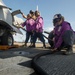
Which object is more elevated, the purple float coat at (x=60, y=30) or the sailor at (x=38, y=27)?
the sailor at (x=38, y=27)

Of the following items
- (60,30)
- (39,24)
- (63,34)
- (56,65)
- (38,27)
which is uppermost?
(39,24)

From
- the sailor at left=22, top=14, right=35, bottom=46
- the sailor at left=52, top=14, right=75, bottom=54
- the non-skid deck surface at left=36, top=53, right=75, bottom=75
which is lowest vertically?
the non-skid deck surface at left=36, top=53, right=75, bottom=75

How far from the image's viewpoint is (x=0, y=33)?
8.20 metres

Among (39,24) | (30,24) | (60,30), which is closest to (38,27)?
(39,24)

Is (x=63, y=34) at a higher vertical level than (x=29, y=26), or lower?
lower

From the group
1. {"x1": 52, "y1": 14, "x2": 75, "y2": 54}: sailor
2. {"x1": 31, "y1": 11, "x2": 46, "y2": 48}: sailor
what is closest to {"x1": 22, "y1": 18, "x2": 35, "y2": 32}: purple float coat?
{"x1": 31, "y1": 11, "x2": 46, "y2": 48}: sailor

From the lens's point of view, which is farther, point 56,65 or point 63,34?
point 63,34

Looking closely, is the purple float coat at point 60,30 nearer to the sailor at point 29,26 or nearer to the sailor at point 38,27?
the sailor at point 38,27

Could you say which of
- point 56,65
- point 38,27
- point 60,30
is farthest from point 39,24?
point 56,65

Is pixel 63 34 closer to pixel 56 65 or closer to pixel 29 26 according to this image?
pixel 56 65

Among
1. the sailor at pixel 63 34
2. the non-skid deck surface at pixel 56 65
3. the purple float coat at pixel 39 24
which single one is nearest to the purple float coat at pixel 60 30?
the sailor at pixel 63 34

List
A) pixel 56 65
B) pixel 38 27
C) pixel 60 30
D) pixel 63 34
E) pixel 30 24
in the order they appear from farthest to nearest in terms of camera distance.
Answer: pixel 30 24 < pixel 38 27 < pixel 60 30 < pixel 63 34 < pixel 56 65

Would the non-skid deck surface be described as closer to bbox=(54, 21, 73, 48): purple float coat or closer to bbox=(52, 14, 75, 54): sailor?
bbox=(52, 14, 75, 54): sailor

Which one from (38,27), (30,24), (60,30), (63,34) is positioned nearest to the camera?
(63,34)
